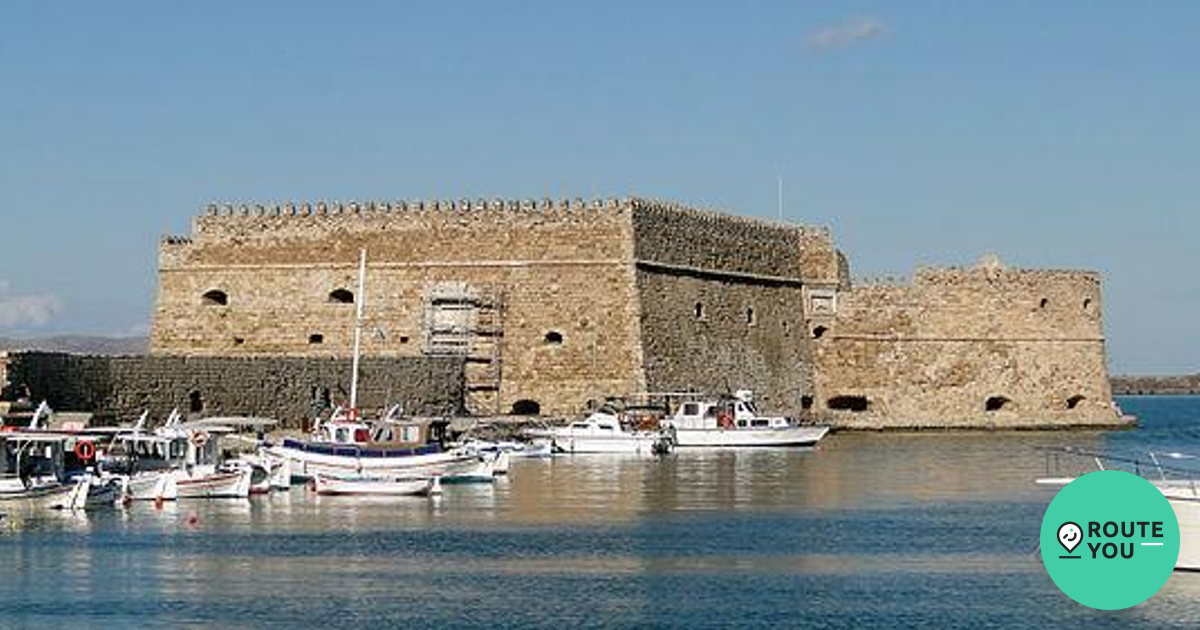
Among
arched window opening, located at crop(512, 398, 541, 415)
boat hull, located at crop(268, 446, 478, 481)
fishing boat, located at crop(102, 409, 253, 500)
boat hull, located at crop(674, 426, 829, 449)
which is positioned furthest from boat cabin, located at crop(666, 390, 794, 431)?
fishing boat, located at crop(102, 409, 253, 500)

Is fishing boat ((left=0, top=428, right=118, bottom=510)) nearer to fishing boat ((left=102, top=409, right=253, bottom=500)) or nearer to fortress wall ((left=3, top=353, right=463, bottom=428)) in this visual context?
fishing boat ((left=102, top=409, right=253, bottom=500))

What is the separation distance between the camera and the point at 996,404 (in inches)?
2092

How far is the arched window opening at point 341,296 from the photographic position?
46094 mm

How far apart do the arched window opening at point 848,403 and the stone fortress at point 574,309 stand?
0.38 m

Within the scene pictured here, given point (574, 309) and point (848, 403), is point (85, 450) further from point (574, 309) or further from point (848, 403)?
point (848, 403)

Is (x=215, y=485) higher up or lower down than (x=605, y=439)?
lower down

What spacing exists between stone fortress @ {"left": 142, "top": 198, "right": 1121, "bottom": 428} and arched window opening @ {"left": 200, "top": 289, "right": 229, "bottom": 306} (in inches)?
1.3

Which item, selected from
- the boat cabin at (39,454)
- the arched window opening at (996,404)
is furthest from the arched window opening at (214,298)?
the arched window opening at (996,404)

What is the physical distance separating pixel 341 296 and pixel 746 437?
342 inches

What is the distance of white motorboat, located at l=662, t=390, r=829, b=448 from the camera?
44750 mm

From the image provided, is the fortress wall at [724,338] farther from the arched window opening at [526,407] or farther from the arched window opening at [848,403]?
the arched window opening at [526,407]

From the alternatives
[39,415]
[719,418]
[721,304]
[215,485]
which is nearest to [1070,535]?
[215,485]

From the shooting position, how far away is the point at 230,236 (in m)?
47.0

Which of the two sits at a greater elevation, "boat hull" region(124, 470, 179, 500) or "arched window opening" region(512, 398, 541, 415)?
"arched window opening" region(512, 398, 541, 415)
